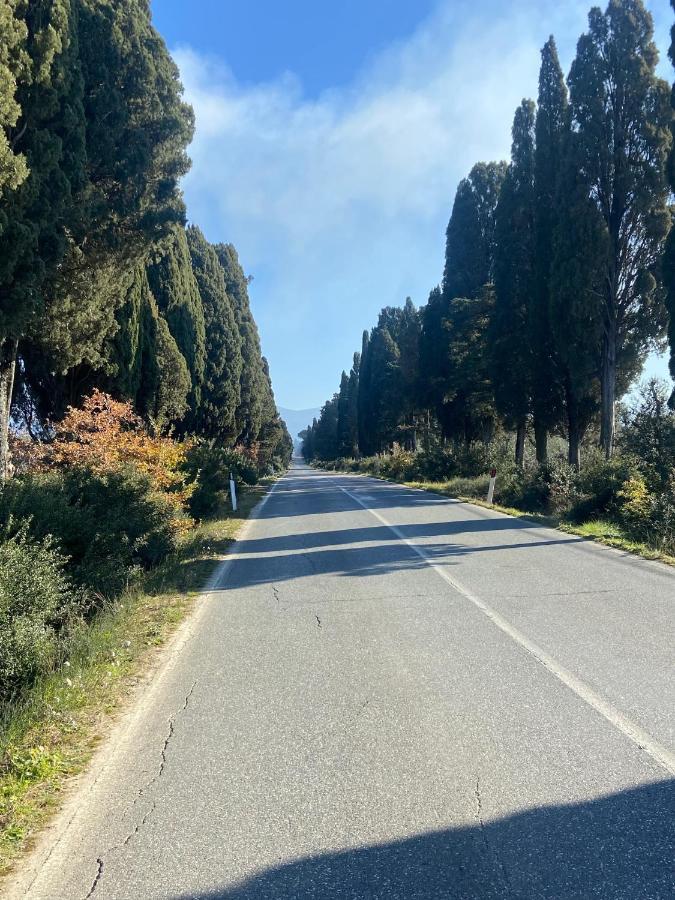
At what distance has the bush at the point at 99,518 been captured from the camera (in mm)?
7031

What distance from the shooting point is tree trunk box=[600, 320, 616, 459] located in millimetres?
20203

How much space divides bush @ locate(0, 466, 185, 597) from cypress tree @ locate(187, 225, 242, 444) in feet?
63.6

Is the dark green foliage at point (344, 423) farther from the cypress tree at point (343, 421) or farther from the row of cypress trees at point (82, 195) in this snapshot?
the row of cypress trees at point (82, 195)

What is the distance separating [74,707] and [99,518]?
440 centimetres

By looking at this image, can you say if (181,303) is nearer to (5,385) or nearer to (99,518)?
(5,385)

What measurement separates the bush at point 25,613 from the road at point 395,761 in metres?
1.01

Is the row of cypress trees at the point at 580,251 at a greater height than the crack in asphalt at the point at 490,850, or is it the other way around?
the row of cypress trees at the point at 580,251

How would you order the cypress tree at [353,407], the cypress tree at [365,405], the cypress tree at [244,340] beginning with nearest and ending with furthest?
the cypress tree at [244,340] → the cypress tree at [365,405] → the cypress tree at [353,407]

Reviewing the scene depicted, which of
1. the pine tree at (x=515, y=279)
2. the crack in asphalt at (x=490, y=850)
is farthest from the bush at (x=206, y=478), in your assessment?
the pine tree at (x=515, y=279)

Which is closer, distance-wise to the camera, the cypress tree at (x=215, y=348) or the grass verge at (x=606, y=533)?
the grass verge at (x=606, y=533)

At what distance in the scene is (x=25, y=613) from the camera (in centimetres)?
504

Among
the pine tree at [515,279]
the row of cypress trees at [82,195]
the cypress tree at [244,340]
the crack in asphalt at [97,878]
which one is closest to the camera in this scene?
the crack in asphalt at [97,878]

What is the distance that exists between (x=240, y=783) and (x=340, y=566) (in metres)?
6.20

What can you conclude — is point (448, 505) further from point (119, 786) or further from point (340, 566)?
point (119, 786)
